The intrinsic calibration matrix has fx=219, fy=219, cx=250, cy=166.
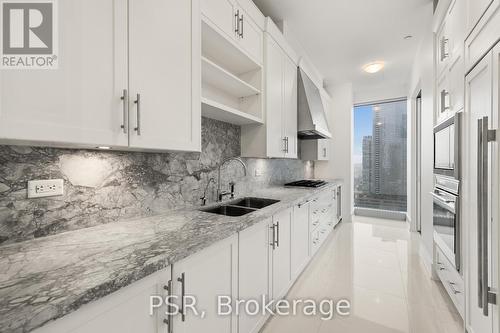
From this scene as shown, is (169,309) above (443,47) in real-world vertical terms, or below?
below

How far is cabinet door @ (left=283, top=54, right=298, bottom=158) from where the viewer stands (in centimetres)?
269

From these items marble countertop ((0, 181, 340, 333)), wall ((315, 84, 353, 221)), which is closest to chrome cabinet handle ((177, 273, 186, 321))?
marble countertop ((0, 181, 340, 333))

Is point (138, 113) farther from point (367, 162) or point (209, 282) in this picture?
point (367, 162)

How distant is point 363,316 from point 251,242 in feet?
4.05

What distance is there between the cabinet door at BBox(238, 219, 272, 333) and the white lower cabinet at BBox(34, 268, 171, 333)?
0.55 metres

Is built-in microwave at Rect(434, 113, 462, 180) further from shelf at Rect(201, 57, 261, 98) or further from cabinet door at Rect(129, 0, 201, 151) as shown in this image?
cabinet door at Rect(129, 0, 201, 151)

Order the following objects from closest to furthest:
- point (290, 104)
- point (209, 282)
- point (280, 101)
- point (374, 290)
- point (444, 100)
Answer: point (209, 282) → point (444, 100) → point (374, 290) → point (280, 101) → point (290, 104)

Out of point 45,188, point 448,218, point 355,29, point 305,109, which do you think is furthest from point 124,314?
point 355,29

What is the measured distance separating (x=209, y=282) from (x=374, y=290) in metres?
1.90

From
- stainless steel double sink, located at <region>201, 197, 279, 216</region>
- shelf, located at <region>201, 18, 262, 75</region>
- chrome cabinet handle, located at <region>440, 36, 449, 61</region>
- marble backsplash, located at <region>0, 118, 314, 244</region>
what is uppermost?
chrome cabinet handle, located at <region>440, 36, 449, 61</region>

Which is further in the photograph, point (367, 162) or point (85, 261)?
point (367, 162)

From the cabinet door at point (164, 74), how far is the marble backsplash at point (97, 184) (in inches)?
14.1

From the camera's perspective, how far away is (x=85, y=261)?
0.79 metres

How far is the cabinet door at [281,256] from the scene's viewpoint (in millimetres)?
1785
